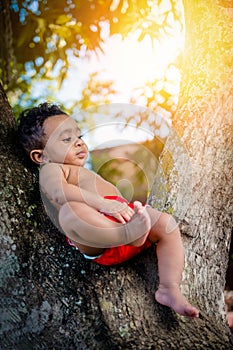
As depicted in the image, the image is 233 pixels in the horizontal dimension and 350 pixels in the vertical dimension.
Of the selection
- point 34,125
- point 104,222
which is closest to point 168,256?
point 104,222

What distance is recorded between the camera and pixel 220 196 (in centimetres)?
157

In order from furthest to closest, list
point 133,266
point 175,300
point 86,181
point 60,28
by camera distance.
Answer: point 60,28 < point 86,181 < point 133,266 < point 175,300

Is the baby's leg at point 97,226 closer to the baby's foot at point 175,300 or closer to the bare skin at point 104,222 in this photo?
the bare skin at point 104,222

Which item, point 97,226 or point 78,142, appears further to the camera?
point 78,142

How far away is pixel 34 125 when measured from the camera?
5.22ft

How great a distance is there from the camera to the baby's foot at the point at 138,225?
4.19 feet

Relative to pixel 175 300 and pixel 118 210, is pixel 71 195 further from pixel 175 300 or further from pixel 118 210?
pixel 175 300

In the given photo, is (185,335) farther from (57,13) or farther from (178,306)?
(57,13)

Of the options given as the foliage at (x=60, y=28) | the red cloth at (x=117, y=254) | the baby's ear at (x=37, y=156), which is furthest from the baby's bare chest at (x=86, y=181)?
the foliage at (x=60, y=28)

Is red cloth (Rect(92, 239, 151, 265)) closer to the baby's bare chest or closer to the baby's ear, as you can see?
the baby's bare chest

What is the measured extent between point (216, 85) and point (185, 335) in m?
0.90

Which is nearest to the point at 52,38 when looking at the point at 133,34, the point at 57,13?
the point at 57,13

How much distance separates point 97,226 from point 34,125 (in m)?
0.51

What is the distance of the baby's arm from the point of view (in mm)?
1333
